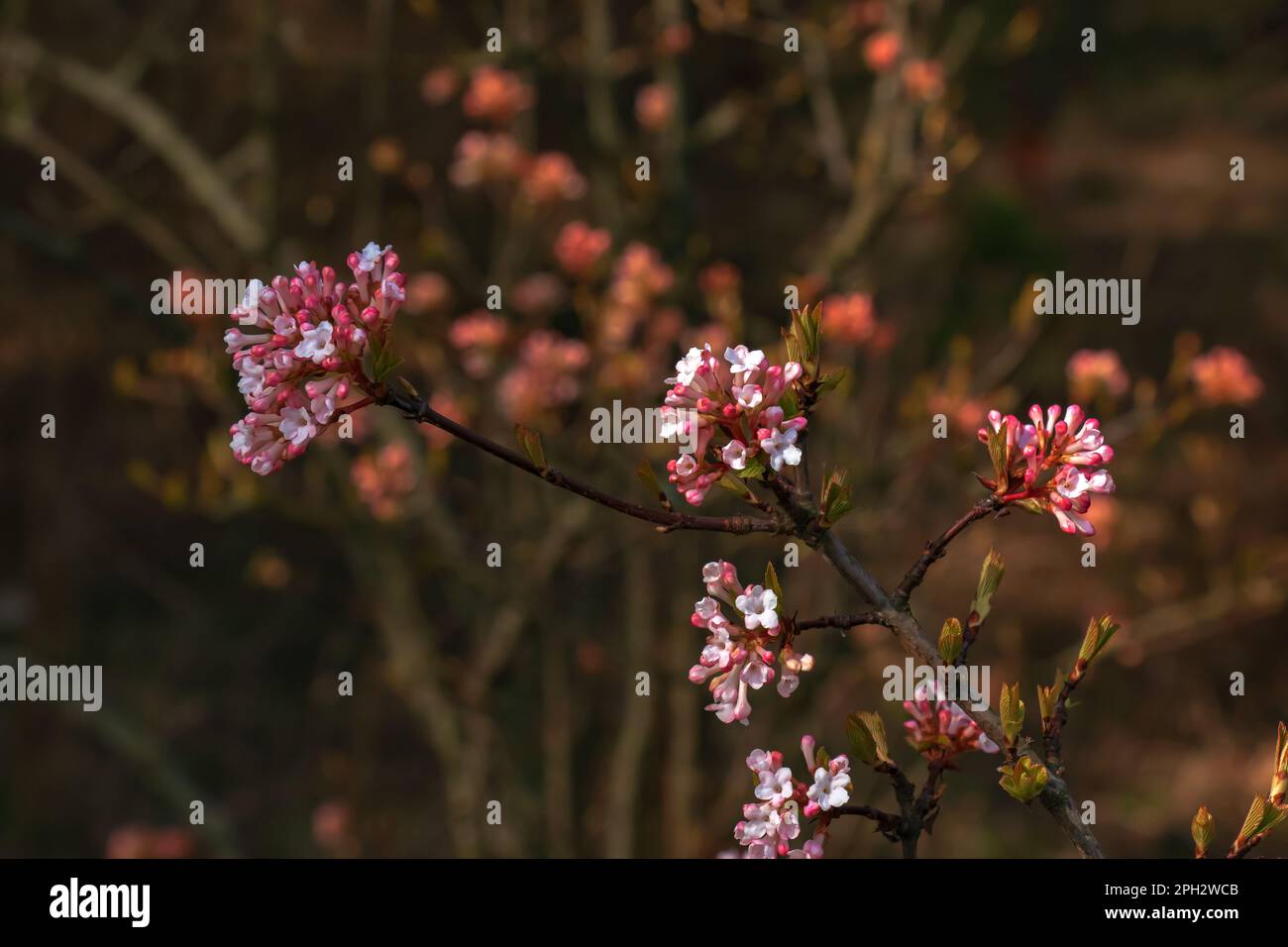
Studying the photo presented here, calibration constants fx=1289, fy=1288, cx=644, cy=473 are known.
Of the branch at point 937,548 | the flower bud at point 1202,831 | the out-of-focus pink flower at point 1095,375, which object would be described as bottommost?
the flower bud at point 1202,831

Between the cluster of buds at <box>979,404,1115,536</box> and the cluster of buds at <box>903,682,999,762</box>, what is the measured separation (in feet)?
0.67

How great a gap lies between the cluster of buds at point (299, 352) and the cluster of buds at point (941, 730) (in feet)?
1.65

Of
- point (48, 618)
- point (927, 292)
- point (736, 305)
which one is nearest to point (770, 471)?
point (736, 305)

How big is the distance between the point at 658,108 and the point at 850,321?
818 millimetres

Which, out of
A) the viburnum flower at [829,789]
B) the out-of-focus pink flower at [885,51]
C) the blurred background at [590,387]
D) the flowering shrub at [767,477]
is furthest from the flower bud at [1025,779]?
the out-of-focus pink flower at [885,51]

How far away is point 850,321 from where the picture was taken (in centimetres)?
268

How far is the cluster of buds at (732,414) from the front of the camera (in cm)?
86

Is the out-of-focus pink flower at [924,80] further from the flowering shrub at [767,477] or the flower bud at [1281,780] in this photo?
the flower bud at [1281,780]

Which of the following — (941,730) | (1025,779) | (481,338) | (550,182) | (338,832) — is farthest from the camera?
(338,832)

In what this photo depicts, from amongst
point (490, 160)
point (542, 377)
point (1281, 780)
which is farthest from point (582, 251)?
point (1281, 780)

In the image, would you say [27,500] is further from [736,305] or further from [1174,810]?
[1174,810]

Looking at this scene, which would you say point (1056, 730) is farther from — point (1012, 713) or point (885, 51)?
point (885, 51)

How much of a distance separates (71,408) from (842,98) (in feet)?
13.0
